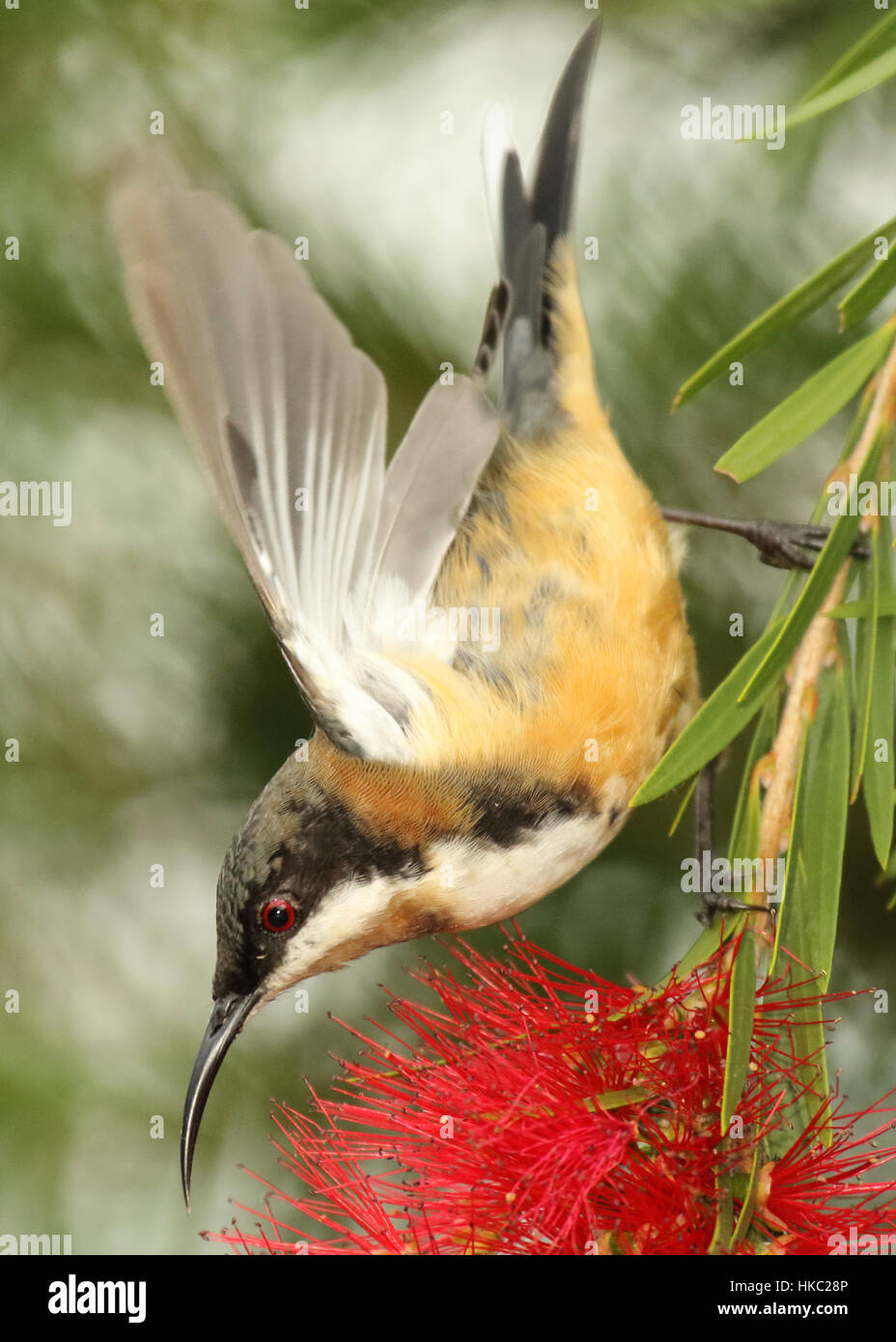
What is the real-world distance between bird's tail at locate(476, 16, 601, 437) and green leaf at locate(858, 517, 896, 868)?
815mm

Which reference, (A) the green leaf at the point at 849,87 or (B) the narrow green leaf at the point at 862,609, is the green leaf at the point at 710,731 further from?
(A) the green leaf at the point at 849,87

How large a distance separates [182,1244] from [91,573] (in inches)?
25.2

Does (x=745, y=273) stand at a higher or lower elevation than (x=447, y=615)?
higher

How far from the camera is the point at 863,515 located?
2.58ft

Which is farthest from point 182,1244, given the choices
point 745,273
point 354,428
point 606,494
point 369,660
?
point 745,273

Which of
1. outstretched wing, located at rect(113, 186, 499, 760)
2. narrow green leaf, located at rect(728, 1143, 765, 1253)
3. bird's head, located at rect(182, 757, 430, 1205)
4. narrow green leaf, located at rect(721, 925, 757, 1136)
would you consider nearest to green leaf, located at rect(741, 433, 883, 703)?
narrow green leaf, located at rect(721, 925, 757, 1136)

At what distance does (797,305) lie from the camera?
74 cm

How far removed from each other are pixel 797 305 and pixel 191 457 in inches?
25.0

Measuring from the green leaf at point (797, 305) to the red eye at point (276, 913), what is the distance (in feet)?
2.19

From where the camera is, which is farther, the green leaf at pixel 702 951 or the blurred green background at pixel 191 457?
the blurred green background at pixel 191 457

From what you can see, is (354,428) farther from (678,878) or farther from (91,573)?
(678,878)

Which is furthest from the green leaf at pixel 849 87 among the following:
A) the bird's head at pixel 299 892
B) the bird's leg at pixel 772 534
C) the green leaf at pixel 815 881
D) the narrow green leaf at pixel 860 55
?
the bird's head at pixel 299 892

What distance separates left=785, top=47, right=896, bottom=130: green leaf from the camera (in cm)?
65

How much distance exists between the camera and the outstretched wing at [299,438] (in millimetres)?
986
